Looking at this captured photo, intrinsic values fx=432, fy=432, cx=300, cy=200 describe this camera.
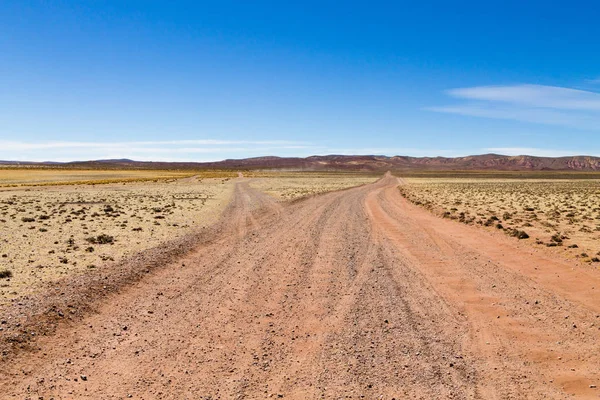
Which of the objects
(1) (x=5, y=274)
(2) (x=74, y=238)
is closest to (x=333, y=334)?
(1) (x=5, y=274)

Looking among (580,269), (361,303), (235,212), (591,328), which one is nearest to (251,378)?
(361,303)

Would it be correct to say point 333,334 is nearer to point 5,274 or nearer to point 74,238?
point 5,274

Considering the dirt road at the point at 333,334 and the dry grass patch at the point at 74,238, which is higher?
the dry grass patch at the point at 74,238

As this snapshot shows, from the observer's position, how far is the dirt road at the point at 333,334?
5.79 m

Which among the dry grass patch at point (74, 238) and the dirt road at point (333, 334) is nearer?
the dirt road at point (333, 334)

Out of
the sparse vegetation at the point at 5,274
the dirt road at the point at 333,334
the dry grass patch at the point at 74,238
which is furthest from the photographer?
the dry grass patch at the point at 74,238

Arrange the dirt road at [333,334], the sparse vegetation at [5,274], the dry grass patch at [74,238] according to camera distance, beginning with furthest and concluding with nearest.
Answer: the dry grass patch at [74,238], the sparse vegetation at [5,274], the dirt road at [333,334]

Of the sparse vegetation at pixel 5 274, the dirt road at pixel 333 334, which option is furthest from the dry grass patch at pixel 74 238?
the dirt road at pixel 333 334

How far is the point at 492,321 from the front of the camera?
812 cm

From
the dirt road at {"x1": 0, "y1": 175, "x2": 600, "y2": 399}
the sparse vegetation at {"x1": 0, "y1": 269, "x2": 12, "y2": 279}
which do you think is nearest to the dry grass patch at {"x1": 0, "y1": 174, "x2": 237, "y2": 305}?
the sparse vegetation at {"x1": 0, "y1": 269, "x2": 12, "y2": 279}

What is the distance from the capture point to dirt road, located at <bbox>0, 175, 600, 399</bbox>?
5785 mm

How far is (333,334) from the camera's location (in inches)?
296

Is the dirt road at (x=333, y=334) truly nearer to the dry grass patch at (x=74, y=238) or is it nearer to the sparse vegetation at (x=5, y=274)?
the dry grass patch at (x=74, y=238)

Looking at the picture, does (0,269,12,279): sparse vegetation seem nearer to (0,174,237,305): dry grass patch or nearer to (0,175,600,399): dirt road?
(0,174,237,305): dry grass patch
